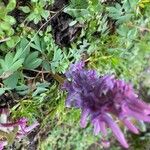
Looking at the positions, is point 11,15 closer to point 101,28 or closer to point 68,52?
A: point 68,52

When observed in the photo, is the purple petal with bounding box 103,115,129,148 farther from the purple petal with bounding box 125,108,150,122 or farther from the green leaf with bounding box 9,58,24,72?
the green leaf with bounding box 9,58,24,72

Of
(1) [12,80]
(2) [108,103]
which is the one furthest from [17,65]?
(2) [108,103]

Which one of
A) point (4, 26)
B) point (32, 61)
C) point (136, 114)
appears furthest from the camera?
point (32, 61)

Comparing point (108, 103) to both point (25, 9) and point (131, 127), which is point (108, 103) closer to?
point (131, 127)

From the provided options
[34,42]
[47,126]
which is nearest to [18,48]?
[34,42]

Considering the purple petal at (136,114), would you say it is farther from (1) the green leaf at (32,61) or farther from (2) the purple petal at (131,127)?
(1) the green leaf at (32,61)

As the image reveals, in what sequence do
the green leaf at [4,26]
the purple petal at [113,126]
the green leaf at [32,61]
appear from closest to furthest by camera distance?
the purple petal at [113,126]
the green leaf at [4,26]
the green leaf at [32,61]

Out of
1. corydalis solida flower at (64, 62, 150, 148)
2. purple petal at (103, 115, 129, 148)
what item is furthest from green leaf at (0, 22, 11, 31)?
purple petal at (103, 115, 129, 148)

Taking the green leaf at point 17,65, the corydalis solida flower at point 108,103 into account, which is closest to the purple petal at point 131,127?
the corydalis solida flower at point 108,103
